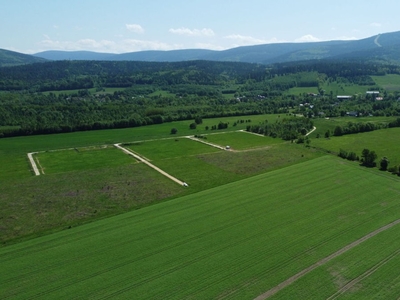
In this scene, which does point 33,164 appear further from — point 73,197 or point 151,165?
point 151,165

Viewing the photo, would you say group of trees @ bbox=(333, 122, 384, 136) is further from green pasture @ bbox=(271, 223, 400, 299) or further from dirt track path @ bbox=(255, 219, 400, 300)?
green pasture @ bbox=(271, 223, 400, 299)

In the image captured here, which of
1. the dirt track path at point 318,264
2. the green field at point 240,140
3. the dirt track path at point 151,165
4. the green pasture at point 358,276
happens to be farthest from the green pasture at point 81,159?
the green pasture at point 358,276

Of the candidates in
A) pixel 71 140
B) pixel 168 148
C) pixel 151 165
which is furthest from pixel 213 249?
pixel 71 140

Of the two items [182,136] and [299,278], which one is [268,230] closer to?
[299,278]

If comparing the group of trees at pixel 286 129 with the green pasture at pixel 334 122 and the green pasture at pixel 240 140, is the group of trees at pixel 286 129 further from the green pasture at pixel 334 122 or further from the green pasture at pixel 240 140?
the green pasture at pixel 334 122

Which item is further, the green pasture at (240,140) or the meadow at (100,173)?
the green pasture at (240,140)

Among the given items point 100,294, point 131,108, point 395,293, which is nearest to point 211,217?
point 100,294
